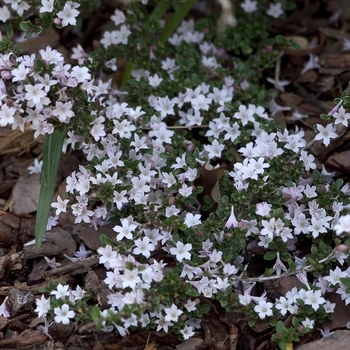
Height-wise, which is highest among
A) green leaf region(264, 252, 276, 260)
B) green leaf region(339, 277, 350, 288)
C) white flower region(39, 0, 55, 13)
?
white flower region(39, 0, 55, 13)

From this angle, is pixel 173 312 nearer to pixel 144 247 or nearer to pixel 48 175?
pixel 144 247

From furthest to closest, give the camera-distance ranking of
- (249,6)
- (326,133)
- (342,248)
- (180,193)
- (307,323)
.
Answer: (249,6)
(326,133)
(180,193)
(307,323)
(342,248)

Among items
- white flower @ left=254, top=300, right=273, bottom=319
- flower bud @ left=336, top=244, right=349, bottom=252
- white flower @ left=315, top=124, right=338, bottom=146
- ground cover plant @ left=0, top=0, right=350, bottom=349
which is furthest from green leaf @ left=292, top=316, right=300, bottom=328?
white flower @ left=315, top=124, right=338, bottom=146

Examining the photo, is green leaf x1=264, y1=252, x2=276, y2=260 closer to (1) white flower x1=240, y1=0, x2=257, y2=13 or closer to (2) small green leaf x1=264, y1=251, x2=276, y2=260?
(2) small green leaf x1=264, y1=251, x2=276, y2=260

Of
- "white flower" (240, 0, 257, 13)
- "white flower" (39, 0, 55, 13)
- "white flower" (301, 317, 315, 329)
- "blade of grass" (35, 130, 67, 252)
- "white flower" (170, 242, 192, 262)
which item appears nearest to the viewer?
"white flower" (301, 317, 315, 329)

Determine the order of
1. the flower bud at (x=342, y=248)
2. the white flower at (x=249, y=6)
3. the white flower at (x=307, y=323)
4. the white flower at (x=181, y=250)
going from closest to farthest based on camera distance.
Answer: the flower bud at (x=342, y=248) → the white flower at (x=307, y=323) → the white flower at (x=181, y=250) → the white flower at (x=249, y=6)

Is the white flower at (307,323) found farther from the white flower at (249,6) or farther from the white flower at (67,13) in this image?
the white flower at (249,6)

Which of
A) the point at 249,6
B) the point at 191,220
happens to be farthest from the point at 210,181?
the point at 249,6

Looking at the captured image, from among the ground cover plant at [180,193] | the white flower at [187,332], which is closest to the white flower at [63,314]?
the ground cover plant at [180,193]

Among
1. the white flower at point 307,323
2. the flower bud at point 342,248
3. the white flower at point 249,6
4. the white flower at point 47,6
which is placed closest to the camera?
the flower bud at point 342,248
